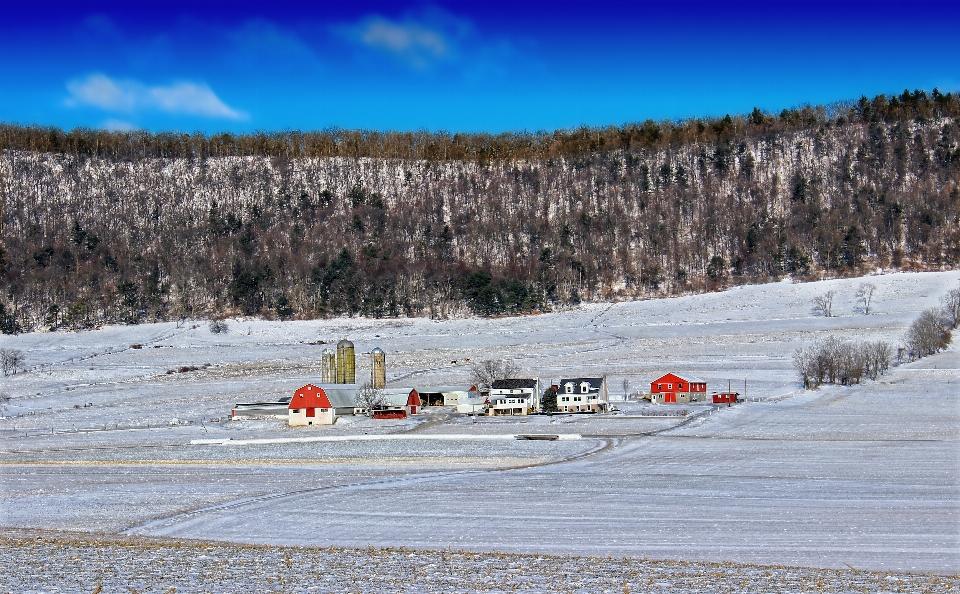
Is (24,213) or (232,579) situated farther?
(24,213)

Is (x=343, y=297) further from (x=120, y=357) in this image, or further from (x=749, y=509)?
(x=749, y=509)

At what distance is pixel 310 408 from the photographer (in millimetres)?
50750

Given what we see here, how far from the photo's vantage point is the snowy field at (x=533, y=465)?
67.4ft

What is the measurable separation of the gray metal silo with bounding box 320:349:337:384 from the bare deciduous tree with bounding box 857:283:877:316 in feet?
180

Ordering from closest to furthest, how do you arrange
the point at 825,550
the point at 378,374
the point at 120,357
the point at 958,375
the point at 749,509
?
the point at 825,550
the point at 749,509
the point at 958,375
the point at 378,374
the point at 120,357

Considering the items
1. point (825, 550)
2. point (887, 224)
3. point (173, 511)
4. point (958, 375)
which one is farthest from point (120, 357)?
point (887, 224)

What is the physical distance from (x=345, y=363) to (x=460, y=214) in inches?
3127

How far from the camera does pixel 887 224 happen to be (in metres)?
121

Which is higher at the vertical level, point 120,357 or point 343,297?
point 343,297

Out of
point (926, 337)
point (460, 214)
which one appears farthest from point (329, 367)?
point (460, 214)

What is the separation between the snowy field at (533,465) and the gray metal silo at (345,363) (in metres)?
3.67

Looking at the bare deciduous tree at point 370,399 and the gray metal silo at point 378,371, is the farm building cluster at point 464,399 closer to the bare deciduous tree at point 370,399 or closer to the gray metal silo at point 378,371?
the bare deciduous tree at point 370,399

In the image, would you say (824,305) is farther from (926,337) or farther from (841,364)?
(841,364)

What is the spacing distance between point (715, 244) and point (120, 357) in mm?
81997
